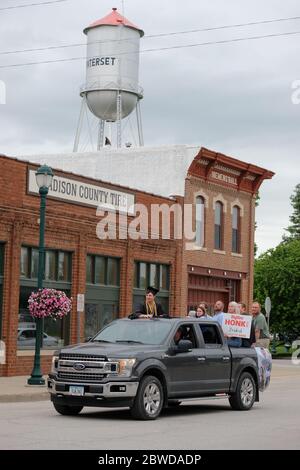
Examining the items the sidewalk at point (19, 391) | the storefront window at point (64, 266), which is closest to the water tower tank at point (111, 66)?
the storefront window at point (64, 266)

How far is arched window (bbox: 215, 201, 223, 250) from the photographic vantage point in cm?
3881

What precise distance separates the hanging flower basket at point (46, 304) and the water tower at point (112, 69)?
73.9 ft

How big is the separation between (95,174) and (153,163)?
8.03 ft

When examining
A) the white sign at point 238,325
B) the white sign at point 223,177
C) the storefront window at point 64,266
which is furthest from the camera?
the white sign at point 223,177

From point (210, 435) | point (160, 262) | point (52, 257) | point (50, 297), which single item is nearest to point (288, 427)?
point (210, 435)

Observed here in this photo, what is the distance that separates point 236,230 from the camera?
1596 inches

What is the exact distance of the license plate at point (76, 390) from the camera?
15.4 m

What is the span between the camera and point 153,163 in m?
37.2

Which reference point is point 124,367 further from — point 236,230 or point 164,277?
point 236,230

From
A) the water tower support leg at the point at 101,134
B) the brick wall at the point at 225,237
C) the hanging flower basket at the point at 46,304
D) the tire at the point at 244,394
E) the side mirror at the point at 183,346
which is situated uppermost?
the water tower support leg at the point at 101,134

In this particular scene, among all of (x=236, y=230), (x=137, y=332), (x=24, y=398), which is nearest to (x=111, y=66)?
(x=236, y=230)

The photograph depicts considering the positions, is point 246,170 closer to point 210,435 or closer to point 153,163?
point 153,163

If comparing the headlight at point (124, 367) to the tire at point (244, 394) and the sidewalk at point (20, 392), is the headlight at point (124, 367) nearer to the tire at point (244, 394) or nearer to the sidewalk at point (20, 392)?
the tire at point (244, 394)

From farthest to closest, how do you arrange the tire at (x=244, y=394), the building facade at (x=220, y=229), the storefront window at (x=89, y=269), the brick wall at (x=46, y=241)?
the building facade at (x=220, y=229), the storefront window at (x=89, y=269), the brick wall at (x=46, y=241), the tire at (x=244, y=394)
